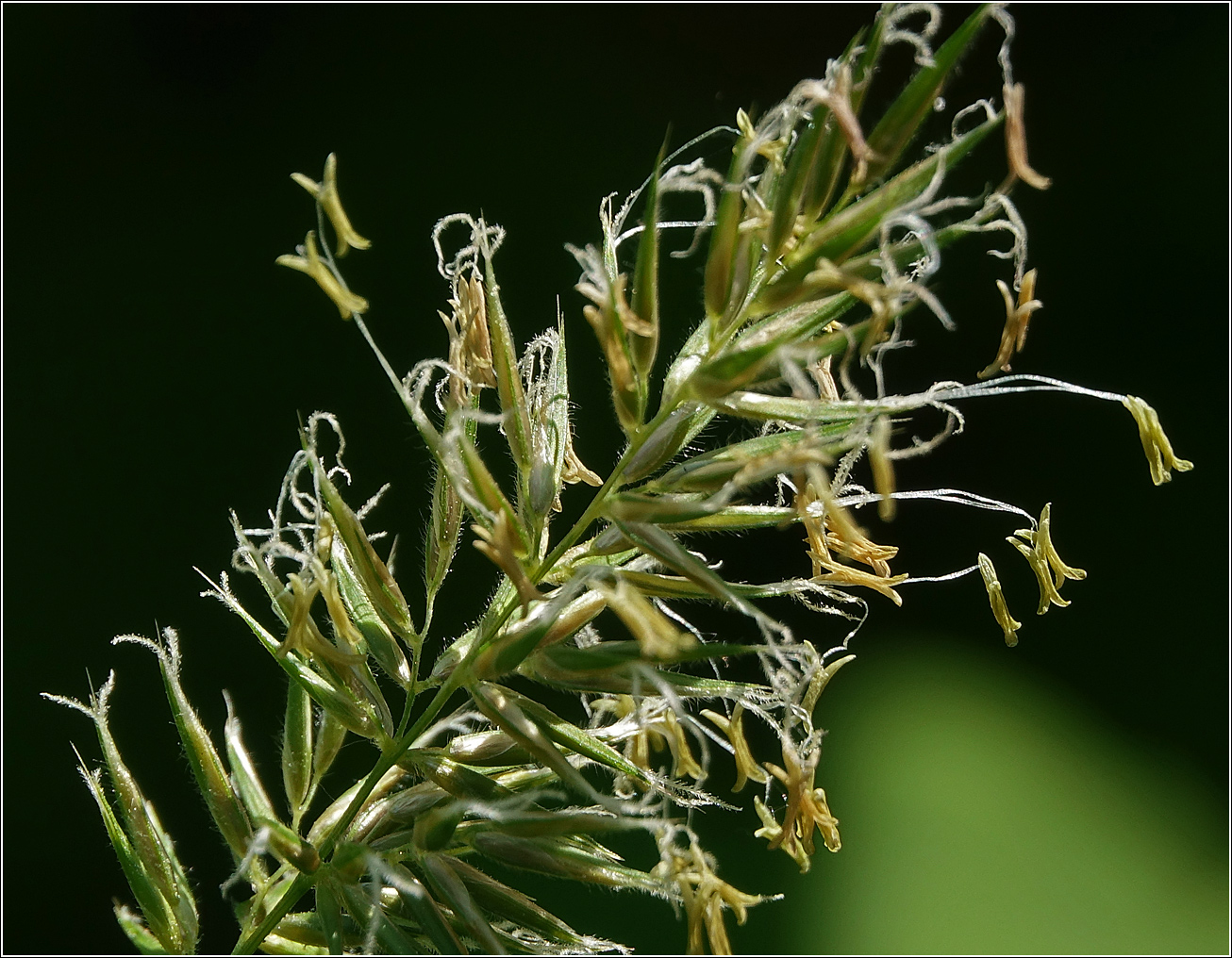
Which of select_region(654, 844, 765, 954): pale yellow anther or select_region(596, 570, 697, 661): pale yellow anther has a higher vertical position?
select_region(596, 570, 697, 661): pale yellow anther

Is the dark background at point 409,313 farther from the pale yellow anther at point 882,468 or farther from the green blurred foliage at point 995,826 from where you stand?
the pale yellow anther at point 882,468

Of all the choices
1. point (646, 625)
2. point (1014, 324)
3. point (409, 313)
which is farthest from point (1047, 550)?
point (409, 313)

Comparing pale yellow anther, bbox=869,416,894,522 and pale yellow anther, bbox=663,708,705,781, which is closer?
pale yellow anther, bbox=869,416,894,522

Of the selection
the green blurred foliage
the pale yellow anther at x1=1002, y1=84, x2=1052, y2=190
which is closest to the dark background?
the green blurred foliage

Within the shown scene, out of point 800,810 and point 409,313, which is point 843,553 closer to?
point 800,810

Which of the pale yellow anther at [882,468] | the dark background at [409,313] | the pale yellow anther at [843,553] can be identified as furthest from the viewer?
the dark background at [409,313]

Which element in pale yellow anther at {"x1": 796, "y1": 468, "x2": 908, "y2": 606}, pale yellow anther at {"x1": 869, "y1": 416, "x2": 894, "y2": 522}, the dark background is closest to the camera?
pale yellow anther at {"x1": 869, "y1": 416, "x2": 894, "y2": 522}

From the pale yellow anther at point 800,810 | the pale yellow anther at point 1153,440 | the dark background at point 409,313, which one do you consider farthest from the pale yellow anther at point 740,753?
the dark background at point 409,313

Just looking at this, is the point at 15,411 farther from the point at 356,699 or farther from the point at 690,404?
the point at 690,404

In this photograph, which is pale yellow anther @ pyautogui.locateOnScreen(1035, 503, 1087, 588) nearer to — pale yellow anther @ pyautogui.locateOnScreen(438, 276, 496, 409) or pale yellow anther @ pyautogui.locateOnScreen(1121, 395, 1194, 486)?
pale yellow anther @ pyautogui.locateOnScreen(1121, 395, 1194, 486)

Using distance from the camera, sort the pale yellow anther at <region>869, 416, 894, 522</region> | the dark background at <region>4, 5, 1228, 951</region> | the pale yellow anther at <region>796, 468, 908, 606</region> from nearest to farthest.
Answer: the pale yellow anther at <region>869, 416, 894, 522</region>, the pale yellow anther at <region>796, 468, 908, 606</region>, the dark background at <region>4, 5, 1228, 951</region>
